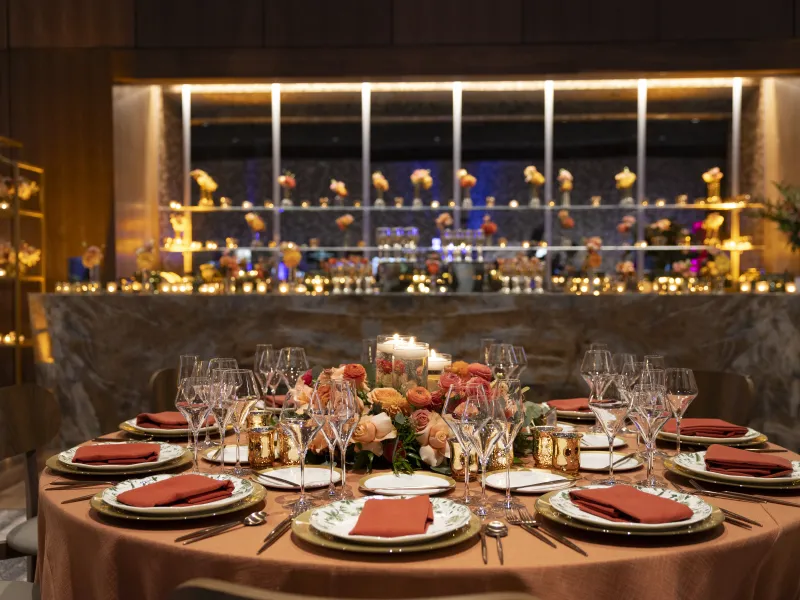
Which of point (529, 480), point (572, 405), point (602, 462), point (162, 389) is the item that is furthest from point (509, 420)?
point (162, 389)

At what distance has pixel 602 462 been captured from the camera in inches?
74.7

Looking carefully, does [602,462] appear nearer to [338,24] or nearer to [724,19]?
[338,24]

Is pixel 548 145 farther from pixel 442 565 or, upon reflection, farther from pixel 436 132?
pixel 442 565

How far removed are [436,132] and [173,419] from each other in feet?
15.6

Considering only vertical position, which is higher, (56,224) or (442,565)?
(56,224)

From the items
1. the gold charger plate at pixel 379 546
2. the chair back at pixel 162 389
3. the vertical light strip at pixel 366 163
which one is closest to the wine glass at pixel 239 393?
the gold charger plate at pixel 379 546

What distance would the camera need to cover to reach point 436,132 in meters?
6.64

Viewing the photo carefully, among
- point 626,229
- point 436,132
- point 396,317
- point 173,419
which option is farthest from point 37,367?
point 626,229

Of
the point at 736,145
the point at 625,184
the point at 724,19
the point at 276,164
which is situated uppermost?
the point at 724,19

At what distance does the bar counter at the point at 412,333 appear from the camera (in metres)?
4.18

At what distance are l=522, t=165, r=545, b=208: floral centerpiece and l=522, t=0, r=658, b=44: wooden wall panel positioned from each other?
971mm

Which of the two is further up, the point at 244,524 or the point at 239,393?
the point at 239,393

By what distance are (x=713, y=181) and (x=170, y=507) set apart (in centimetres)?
579

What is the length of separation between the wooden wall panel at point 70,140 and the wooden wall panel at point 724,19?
13.5 ft
